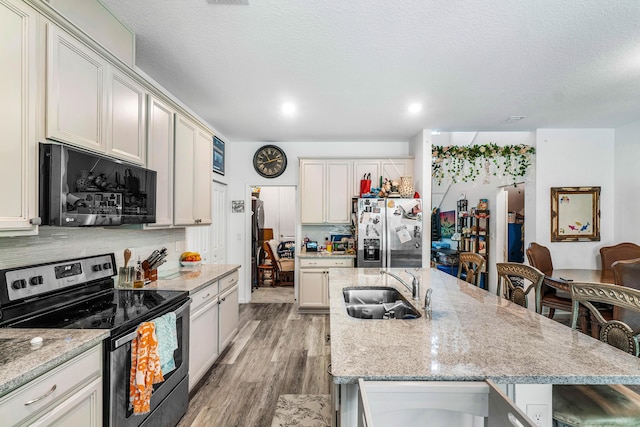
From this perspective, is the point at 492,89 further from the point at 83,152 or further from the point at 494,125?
the point at 83,152

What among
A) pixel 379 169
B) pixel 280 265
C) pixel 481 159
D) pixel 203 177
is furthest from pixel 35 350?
pixel 481 159

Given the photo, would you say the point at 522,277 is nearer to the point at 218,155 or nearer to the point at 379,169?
the point at 379,169

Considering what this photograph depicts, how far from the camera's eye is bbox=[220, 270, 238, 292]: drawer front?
9.64 ft

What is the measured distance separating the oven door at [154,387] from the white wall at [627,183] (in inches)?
211

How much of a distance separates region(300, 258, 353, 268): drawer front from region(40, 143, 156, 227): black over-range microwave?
8.49 feet

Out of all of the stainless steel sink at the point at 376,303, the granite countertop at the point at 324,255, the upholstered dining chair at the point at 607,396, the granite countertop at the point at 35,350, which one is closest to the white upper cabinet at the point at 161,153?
the granite countertop at the point at 35,350

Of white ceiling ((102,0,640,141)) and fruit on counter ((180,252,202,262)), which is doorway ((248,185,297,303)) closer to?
fruit on counter ((180,252,202,262))

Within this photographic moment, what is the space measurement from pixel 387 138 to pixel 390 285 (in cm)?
304

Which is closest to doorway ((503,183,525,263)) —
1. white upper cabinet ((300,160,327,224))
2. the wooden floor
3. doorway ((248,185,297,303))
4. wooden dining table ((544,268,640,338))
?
wooden dining table ((544,268,640,338))

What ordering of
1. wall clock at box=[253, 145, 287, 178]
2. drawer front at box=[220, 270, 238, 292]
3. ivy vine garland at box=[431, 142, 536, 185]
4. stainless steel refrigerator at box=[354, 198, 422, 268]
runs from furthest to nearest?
wall clock at box=[253, 145, 287, 178], ivy vine garland at box=[431, 142, 536, 185], stainless steel refrigerator at box=[354, 198, 422, 268], drawer front at box=[220, 270, 238, 292]

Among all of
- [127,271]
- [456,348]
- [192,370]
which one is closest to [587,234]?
[456,348]

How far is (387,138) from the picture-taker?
4812 millimetres

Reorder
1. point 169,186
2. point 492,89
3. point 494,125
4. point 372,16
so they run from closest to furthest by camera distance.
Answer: point 372,16 < point 169,186 < point 492,89 < point 494,125

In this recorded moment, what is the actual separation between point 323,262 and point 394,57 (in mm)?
2927
